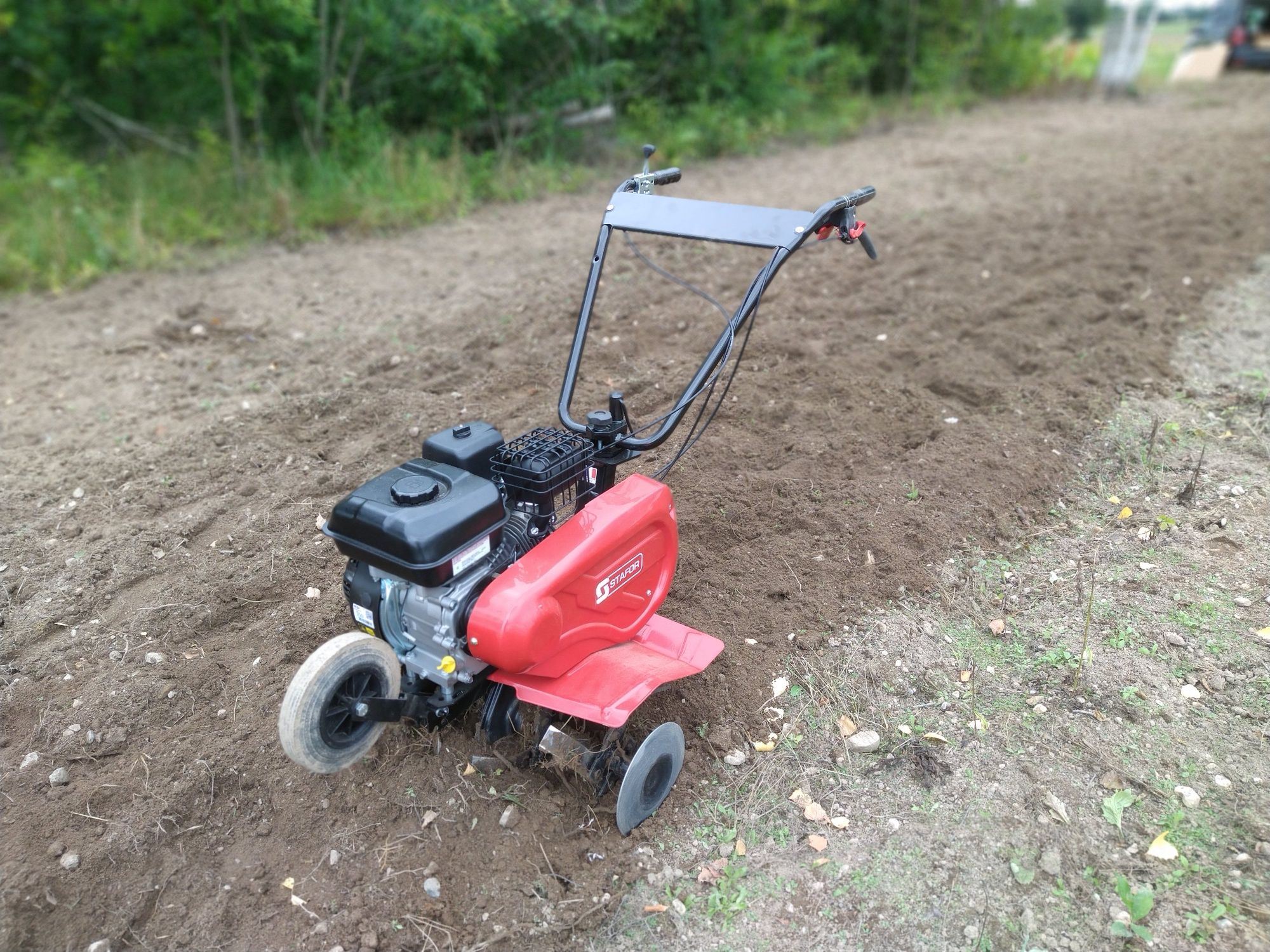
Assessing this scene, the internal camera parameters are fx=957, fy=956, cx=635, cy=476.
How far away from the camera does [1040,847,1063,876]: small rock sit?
8.47ft

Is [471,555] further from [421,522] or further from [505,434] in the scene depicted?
[505,434]

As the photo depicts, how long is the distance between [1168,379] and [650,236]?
3.71m

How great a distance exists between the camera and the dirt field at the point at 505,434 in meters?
2.61

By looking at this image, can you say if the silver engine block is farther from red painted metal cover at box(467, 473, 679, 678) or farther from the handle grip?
the handle grip

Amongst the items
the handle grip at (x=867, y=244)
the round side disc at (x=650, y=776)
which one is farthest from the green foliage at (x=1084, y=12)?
the round side disc at (x=650, y=776)

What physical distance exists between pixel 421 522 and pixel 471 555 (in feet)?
0.64

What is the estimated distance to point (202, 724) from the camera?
3.12 metres

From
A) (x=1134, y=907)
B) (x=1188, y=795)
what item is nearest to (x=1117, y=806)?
(x=1188, y=795)

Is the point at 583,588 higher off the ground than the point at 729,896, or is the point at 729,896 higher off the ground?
the point at 583,588

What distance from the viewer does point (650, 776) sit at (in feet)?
9.02

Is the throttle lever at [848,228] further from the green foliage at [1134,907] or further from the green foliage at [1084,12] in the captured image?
the green foliage at [1084,12]

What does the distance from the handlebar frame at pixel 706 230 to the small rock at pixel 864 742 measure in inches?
44.3

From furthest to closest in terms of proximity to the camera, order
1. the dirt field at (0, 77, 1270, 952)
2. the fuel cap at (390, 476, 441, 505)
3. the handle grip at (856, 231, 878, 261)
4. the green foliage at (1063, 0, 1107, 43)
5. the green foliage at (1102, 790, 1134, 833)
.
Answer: the green foliage at (1063, 0, 1107, 43) < the handle grip at (856, 231, 878, 261) < the green foliage at (1102, 790, 1134, 833) < the dirt field at (0, 77, 1270, 952) < the fuel cap at (390, 476, 441, 505)

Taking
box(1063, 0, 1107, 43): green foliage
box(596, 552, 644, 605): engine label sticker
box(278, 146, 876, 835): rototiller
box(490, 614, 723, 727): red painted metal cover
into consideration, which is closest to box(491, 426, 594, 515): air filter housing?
box(278, 146, 876, 835): rototiller
